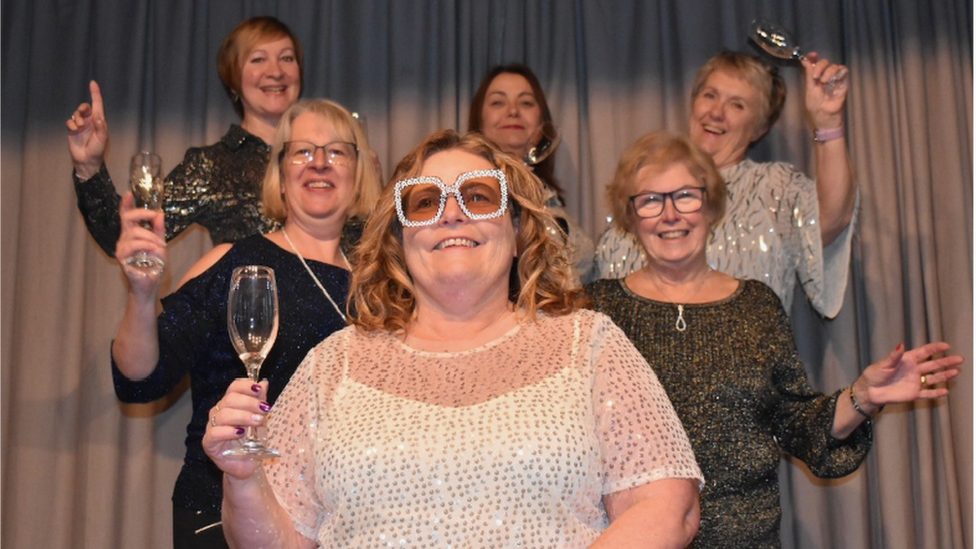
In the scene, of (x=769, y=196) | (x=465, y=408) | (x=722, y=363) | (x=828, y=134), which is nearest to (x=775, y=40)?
(x=828, y=134)

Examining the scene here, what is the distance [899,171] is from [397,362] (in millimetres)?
2380

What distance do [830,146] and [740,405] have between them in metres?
0.99

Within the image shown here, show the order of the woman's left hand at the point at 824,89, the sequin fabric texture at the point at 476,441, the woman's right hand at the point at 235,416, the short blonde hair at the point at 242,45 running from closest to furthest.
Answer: the woman's right hand at the point at 235,416 < the sequin fabric texture at the point at 476,441 < the woman's left hand at the point at 824,89 < the short blonde hair at the point at 242,45

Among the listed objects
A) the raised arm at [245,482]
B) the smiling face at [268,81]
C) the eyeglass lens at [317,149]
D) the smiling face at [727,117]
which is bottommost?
the raised arm at [245,482]

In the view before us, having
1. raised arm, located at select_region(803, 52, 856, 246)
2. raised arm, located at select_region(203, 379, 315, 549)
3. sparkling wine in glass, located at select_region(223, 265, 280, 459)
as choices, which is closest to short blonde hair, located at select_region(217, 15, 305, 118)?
raised arm, located at select_region(803, 52, 856, 246)

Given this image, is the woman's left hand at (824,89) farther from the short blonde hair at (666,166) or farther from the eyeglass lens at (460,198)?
the eyeglass lens at (460,198)

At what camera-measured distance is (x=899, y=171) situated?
383cm

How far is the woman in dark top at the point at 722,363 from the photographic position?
2672 mm

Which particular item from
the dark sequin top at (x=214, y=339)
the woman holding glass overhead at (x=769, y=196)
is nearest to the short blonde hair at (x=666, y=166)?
the woman holding glass overhead at (x=769, y=196)

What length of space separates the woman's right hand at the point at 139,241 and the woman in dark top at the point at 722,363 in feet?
3.81

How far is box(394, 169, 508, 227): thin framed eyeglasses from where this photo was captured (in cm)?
224

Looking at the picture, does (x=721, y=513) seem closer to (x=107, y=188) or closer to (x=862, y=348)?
(x=862, y=348)

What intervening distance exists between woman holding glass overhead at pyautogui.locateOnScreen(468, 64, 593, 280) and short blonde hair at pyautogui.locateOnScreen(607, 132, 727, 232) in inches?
21.0

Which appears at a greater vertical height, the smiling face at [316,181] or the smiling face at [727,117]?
the smiling face at [727,117]
